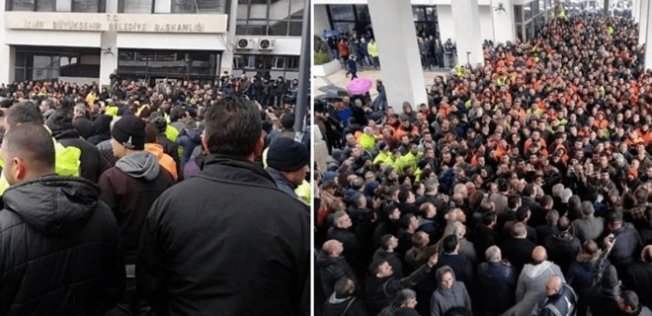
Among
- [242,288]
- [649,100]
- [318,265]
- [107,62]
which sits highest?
[107,62]

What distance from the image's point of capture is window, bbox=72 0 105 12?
2767 centimetres

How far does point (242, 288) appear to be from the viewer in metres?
2.23

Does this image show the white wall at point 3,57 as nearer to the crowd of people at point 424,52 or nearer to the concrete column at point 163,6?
the concrete column at point 163,6

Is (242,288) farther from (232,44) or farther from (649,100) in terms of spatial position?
(232,44)

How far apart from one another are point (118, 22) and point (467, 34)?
13.5m

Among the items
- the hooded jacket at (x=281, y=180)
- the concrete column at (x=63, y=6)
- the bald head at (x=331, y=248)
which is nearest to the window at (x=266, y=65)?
the concrete column at (x=63, y=6)

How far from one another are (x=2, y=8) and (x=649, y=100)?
74.3 ft

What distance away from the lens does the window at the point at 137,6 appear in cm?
2770

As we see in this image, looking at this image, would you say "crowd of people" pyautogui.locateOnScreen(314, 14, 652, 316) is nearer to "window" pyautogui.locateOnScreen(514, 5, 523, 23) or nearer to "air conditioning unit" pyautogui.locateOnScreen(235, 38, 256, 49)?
"air conditioning unit" pyautogui.locateOnScreen(235, 38, 256, 49)

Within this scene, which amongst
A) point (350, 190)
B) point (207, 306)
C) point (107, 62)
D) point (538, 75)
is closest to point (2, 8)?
point (107, 62)

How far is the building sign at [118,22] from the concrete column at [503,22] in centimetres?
1012

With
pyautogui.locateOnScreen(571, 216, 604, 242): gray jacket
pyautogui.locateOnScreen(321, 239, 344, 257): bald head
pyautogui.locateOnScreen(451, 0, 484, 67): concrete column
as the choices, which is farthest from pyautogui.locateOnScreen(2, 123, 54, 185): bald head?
pyautogui.locateOnScreen(451, 0, 484, 67): concrete column

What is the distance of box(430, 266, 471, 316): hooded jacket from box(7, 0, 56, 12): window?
26.1 metres

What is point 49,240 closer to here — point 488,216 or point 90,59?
point 488,216
